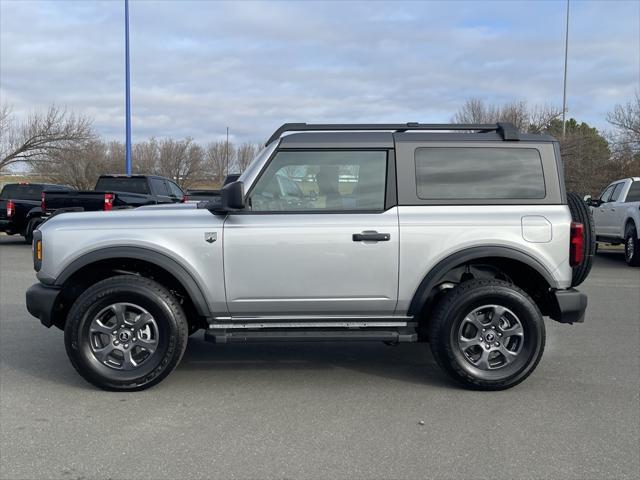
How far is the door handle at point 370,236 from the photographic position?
15.0ft

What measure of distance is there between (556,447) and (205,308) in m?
2.63

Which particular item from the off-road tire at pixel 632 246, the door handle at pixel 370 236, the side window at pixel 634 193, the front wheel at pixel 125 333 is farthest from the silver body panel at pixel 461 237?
the side window at pixel 634 193

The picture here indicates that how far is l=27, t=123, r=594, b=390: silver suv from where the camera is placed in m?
4.58

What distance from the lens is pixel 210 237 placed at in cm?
458

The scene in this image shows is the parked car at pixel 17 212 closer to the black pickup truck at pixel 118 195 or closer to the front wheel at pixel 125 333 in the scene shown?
the black pickup truck at pixel 118 195

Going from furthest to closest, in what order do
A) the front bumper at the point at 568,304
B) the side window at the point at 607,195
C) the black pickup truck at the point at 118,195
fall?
the side window at the point at 607,195, the black pickup truck at the point at 118,195, the front bumper at the point at 568,304

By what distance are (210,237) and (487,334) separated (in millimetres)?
2256

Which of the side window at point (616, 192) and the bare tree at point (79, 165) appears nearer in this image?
the side window at point (616, 192)

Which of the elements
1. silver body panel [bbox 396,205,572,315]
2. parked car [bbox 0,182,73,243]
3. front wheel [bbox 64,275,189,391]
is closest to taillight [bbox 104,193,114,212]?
parked car [bbox 0,182,73,243]

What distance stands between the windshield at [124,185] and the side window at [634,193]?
11.4 meters

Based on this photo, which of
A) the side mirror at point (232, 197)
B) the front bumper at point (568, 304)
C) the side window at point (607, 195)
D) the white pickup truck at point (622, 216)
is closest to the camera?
the side mirror at point (232, 197)

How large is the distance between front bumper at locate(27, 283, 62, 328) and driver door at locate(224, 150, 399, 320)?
1.36m

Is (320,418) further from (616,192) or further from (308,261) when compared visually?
(616,192)

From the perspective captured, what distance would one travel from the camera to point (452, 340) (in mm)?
4605
